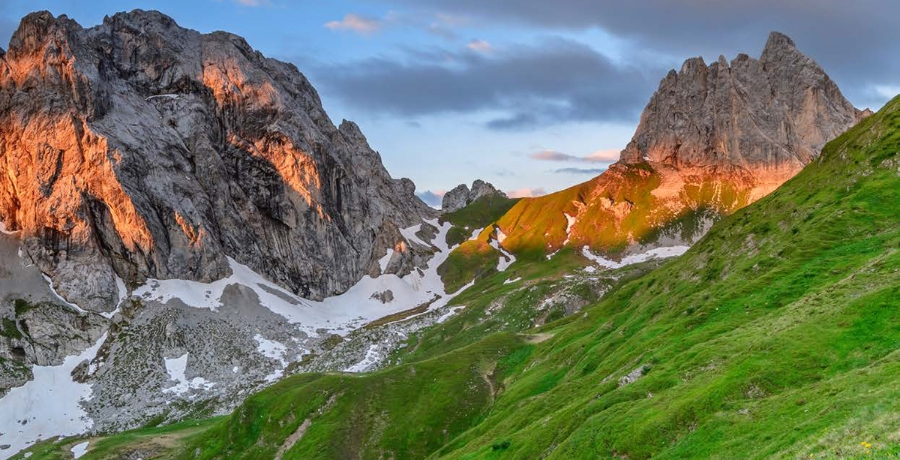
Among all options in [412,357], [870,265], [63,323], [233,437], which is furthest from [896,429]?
[63,323]

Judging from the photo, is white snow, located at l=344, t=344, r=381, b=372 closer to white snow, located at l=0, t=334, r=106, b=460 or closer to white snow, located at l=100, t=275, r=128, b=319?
white snow, located at l=0, t=334, r=106, b=460

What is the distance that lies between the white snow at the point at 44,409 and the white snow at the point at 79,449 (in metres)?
14.1

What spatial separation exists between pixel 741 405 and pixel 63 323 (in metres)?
186

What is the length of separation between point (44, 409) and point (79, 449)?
32.0m

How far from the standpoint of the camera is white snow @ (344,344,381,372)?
538 ft

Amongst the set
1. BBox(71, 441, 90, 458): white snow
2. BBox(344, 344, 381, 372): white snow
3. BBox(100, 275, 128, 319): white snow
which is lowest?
BBox(71, 441, 90, 458): white snow

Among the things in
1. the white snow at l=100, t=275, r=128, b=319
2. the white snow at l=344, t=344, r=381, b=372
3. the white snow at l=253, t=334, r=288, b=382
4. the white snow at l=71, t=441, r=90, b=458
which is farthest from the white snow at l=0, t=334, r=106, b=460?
the white snow at l=344, t=344, r=381, b=372

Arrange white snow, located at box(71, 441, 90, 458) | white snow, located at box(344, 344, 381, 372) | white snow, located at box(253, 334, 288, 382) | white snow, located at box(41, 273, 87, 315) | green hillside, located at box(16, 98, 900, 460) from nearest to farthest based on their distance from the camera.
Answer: green hillside, located at box(16, 98, 900, 460) → white snow, located at box(71, 441, 90, 458) → white snow, located at box(344, 344, 381, 372) → white snow, located at box(253, 334, 288, 382) → white snow, located at box(41, 273, 87, 315)

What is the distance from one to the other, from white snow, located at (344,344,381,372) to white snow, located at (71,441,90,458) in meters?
57.8

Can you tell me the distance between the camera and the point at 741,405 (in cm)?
4128

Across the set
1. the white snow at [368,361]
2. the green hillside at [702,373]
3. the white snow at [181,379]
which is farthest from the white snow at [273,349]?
the green hillside at [702,373]

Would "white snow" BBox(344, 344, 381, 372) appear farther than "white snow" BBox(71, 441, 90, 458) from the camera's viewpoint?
Yes

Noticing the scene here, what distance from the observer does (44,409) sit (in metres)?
153

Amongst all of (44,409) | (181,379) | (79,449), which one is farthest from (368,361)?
(44,409)
